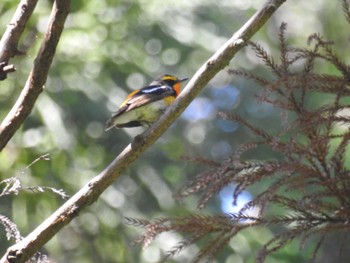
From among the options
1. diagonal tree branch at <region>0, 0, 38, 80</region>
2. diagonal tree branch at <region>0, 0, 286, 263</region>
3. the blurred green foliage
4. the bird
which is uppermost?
diagonal tree branch at <region>0, 0, 38, 80</region>

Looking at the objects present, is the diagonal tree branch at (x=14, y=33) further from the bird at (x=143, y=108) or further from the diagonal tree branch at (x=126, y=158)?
the bird at (x=143, y=108)

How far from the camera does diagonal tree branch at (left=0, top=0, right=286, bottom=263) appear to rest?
2.33m

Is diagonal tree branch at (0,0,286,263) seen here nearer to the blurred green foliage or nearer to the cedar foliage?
the cedar foliage

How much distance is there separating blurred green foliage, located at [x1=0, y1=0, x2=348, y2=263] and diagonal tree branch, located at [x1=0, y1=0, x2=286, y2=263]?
3.26 meters

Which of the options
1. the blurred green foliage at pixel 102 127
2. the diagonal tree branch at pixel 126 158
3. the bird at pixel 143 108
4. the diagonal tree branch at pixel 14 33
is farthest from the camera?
the blurred green foliage at pixel 102 127

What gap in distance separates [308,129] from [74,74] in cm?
515

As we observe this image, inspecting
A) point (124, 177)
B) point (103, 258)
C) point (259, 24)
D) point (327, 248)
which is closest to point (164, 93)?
point (327, 248)

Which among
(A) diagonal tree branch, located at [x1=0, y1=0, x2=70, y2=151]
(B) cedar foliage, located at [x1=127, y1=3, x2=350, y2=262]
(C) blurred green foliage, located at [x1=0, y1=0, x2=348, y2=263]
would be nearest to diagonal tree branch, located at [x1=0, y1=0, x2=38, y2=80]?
(A) diagonal tree branch, located at [x1=0, y1=0, x2=70, y2=151]

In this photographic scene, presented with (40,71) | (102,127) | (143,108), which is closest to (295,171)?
(40,71)

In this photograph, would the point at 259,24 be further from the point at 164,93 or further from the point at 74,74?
the point at 74,74

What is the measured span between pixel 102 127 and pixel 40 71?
565 cm

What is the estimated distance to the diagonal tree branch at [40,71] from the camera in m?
2.43

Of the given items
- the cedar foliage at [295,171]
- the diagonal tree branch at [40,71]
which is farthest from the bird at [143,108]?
the diagonal tree branch at [40,71]

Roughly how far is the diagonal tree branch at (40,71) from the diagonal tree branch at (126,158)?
0.27 meters
